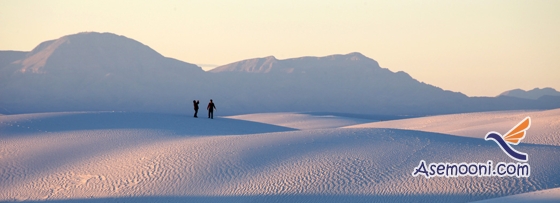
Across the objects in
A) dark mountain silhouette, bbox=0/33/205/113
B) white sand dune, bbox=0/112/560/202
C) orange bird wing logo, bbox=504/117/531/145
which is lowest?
white sand dune, bbox=0/112/560/202

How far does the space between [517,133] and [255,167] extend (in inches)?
404

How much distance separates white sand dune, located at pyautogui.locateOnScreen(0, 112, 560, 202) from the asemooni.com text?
0.28m

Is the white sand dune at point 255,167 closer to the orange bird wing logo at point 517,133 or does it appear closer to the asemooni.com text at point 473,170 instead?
the asemooni.com text at point 473,170

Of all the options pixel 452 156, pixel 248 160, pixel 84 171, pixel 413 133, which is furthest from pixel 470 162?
pixel 84 171

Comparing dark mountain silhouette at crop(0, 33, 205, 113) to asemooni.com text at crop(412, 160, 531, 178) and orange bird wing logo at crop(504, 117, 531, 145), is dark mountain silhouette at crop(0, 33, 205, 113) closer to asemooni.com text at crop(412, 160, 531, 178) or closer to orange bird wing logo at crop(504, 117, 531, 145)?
orange bird wing logo at crop(504, 117, 531, 145)

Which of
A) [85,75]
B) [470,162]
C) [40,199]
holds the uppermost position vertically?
[85,75]

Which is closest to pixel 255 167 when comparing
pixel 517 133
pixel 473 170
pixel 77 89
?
pixel 473 170

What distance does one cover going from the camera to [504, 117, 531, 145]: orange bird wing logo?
20138 millimetres

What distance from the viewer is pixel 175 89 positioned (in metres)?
188

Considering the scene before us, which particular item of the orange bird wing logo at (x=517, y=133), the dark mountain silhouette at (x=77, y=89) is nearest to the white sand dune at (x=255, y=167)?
the orange bird wing logo at (x=517, y=133)

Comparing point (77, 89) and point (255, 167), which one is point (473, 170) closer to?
point (255, 167)

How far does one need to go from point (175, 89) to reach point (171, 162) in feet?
562

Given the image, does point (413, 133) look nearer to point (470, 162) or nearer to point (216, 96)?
point (470, 162)

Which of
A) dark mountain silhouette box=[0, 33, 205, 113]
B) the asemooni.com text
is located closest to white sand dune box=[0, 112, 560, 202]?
the asemooni.com text
